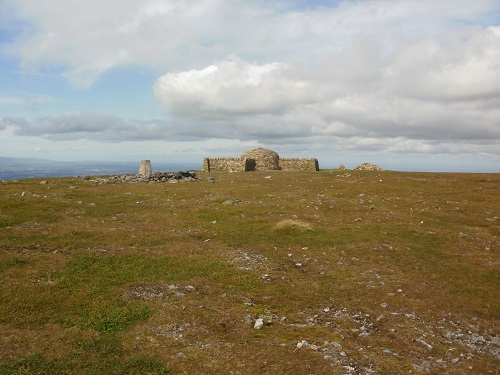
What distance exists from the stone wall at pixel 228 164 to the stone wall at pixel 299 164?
7713mm

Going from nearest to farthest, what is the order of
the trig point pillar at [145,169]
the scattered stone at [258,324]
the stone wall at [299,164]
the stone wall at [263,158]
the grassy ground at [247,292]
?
the grassy ground at [247,292]
the scattered stone at [258,324]
the trig point pillar at [145,169]
the stone wall at [263,158]
the stone wall at [299,164]

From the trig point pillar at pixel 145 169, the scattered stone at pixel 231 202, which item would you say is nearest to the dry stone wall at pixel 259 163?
the trig point pillar at pixel 145 169

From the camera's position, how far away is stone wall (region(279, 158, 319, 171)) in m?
72.0

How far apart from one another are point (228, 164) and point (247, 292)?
58379 mm

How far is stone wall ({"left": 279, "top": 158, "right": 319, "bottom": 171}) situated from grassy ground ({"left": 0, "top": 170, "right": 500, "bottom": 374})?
46.6 meters

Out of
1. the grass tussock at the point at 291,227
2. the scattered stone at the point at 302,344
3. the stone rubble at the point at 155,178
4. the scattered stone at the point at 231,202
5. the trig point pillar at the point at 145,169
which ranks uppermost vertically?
the trig point pillar at the point at 145,169

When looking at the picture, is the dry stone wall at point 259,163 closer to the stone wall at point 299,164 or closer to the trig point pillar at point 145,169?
the stone wall at point 299,164

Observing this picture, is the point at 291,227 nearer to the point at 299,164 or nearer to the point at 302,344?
the point at 302,344

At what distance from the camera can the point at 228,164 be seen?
7006cm

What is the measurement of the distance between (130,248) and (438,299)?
43.5 ft

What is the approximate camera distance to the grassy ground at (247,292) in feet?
27.6

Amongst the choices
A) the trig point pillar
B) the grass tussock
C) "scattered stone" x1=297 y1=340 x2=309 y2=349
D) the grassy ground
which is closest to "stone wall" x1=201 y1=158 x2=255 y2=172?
the trig point pillar

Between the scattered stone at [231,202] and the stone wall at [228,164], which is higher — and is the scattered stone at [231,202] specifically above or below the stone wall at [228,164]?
below

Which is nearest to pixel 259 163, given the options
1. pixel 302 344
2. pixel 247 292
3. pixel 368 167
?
pixel 368 167
